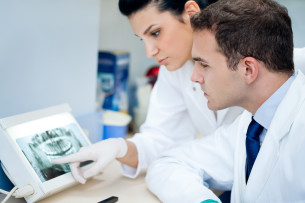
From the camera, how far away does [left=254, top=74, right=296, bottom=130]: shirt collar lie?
1.03 m

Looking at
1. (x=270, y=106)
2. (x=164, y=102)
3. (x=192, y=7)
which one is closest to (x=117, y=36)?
(x=164, y=102)

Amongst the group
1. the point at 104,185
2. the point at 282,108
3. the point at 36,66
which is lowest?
the point at 104,185

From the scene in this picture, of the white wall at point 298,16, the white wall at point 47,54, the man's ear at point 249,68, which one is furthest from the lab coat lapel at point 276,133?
the white wall at point 47,54

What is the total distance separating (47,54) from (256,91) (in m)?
0.80

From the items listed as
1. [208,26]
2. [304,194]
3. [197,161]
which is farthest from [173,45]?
[304,194]

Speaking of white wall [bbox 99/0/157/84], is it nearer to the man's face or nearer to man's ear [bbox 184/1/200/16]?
man's ear [bbox 184/1/200/16]

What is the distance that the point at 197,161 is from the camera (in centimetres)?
127

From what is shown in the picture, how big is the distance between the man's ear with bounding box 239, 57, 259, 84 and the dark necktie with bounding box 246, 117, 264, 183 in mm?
165

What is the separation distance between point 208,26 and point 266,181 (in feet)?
1.66

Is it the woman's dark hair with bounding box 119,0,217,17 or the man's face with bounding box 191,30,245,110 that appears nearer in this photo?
the man's face with bounding box 191,30,245,110

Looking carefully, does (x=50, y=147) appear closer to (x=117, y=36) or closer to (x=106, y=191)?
(x=106, y=191)

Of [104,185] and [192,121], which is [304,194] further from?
[192,121]

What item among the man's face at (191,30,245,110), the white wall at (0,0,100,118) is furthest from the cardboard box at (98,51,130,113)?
the man's face at (191,30,245,110)

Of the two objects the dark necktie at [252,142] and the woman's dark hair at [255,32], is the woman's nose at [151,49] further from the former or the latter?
the dark necktie at [252,142]
